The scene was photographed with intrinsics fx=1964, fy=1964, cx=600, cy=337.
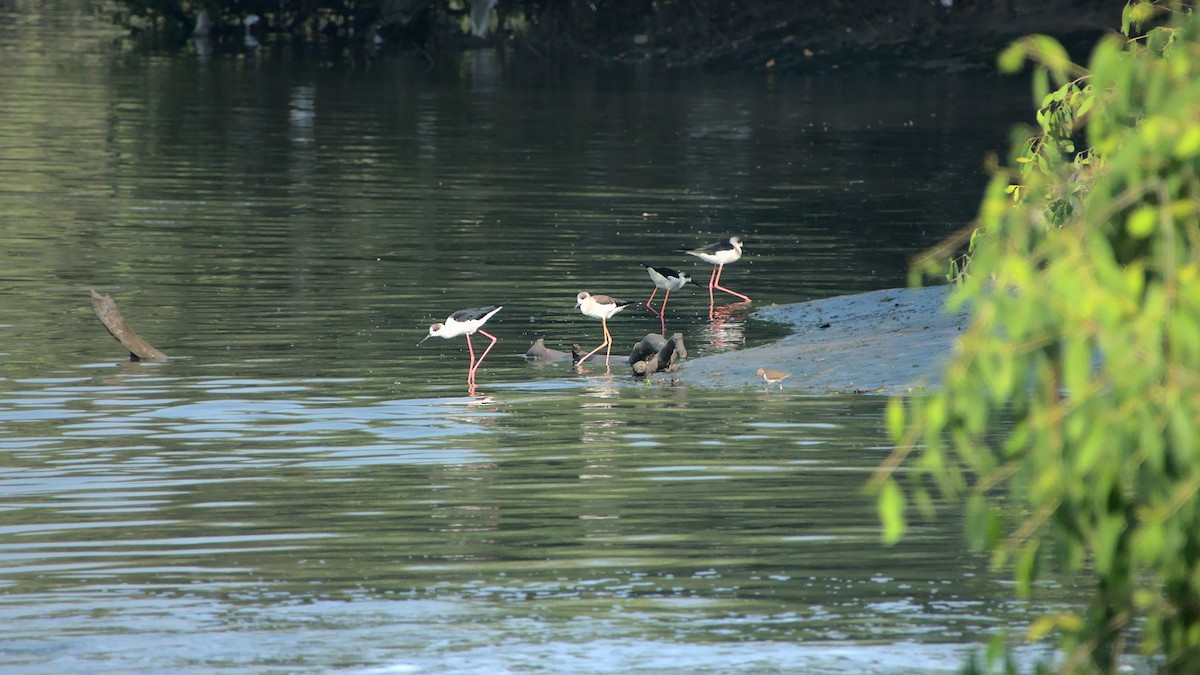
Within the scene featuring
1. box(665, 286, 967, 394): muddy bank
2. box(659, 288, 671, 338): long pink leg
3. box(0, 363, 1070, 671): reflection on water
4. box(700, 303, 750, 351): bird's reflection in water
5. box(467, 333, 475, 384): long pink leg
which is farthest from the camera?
box(659, 288, 671, 338): long pink leg

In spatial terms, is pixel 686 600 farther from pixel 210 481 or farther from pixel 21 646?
pixel 210 481

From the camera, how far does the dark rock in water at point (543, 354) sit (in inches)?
674

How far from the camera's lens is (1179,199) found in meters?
5.13

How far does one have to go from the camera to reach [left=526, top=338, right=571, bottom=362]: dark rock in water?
17.1 m

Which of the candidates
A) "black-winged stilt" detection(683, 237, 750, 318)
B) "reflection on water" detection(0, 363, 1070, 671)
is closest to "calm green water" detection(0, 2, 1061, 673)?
"reflection on water" detection(0, 363, 1070, 671)

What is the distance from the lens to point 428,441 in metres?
13.3

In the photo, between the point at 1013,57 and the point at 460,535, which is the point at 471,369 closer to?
the point at 460,535

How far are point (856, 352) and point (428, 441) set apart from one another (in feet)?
15.4


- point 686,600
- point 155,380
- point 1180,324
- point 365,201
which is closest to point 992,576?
point 686,600

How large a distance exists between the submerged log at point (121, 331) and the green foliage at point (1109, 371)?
1192 cm

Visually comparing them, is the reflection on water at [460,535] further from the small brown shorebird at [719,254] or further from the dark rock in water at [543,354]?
the small brown shorebird at [719,254]

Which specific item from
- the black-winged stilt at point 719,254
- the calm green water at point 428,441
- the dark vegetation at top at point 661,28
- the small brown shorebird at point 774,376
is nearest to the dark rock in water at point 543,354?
the calm green water at point 428,441

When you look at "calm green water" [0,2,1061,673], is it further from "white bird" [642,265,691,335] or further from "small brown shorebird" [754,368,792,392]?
"white bird" [642,265,691,335]

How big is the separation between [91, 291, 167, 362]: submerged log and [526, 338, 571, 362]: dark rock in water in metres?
3.15
